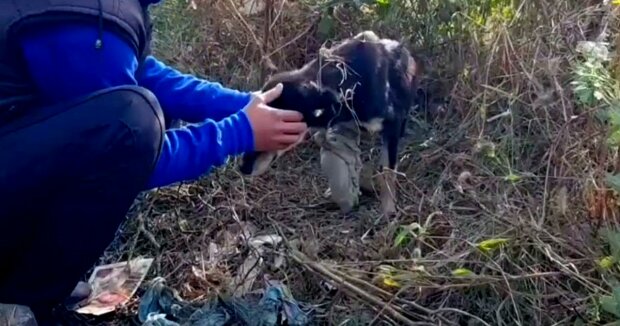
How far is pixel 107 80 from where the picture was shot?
2236 mm

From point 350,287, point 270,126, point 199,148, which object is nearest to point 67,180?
point 199,148

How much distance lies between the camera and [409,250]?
2.62 metres

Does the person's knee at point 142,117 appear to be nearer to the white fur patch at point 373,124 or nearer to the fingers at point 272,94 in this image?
the fingers at point 272,94

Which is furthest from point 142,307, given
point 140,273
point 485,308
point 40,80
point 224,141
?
point 485,308

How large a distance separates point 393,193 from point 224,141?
2.17 feet

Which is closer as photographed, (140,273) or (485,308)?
(485,308)

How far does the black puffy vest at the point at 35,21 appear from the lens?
211 centimetres

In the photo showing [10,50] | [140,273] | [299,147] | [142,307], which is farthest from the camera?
[299,147]

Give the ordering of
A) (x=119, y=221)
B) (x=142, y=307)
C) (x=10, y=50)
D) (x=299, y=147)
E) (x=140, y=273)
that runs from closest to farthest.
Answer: (x=10, y=50)
(x=119, y=221)
(x=142, y=307)
(x=140, y=273)
(x=299, y=147)

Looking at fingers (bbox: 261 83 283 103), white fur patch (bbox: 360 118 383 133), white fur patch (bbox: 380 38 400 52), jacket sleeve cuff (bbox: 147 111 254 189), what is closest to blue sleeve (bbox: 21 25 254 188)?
jacket sleeve cuff (bbox: 147 111 254 189)

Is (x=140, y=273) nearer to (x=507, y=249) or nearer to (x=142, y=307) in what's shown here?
(x=142, y=307)

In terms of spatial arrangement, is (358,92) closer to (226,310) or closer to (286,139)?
(286,139)

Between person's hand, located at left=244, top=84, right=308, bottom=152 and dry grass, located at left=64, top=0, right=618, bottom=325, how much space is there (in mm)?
301

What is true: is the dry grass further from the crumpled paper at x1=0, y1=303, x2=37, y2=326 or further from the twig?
the crumpled paper at x1=0, y1=303, x2=37, y2=326
